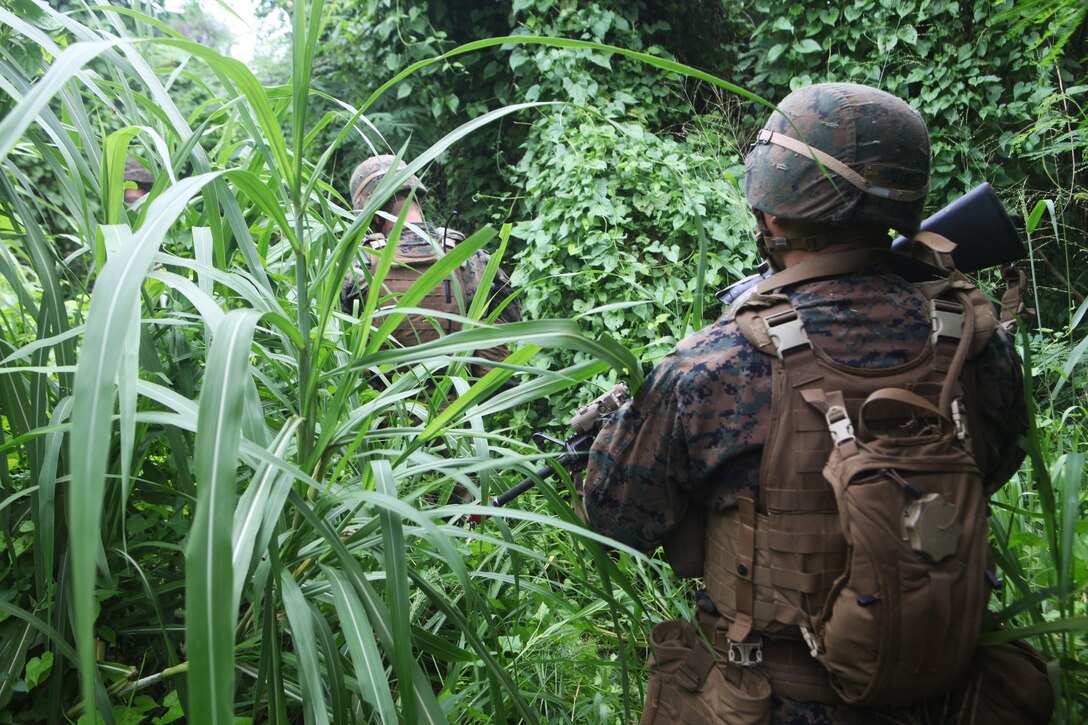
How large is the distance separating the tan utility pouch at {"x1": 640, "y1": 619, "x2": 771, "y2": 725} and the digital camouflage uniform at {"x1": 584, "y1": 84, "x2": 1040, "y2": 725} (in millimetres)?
32

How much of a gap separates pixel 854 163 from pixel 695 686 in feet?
3.11

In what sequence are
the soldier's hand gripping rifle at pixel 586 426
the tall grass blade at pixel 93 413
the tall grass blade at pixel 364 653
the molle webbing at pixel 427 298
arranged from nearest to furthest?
1. the tall grass blade at pixel 93 413
2. the tall grass blade at pixel 364 653
3. the soldier's hand gripping rifle at pixel 586 426
4. the molle webbing at pixel 427 298

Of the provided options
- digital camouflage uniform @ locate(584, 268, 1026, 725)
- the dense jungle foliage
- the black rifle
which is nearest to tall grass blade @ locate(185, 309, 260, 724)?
the dense jungle foliage

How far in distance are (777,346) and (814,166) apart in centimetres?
34

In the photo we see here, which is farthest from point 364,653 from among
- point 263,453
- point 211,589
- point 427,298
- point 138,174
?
point 138,174

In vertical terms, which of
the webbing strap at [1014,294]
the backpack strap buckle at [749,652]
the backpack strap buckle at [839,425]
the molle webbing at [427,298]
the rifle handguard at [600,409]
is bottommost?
the molle webbing at [427,298]

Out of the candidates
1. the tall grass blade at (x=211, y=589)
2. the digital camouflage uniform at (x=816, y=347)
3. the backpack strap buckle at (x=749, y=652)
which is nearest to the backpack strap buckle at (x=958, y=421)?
the digital camouflage uniform at (x=816, y=347)

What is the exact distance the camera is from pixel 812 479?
1.24 m

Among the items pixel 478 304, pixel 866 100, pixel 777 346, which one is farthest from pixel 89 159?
pixel 866 100

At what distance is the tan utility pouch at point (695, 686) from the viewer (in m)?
1.30

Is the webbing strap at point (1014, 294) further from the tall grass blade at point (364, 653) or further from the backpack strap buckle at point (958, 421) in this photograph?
the tall grass blade at point (364, 653)

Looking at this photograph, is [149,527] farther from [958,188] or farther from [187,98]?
[187,98]

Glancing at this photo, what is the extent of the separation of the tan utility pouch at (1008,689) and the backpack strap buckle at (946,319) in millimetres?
492

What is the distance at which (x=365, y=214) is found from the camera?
104 centimetres
